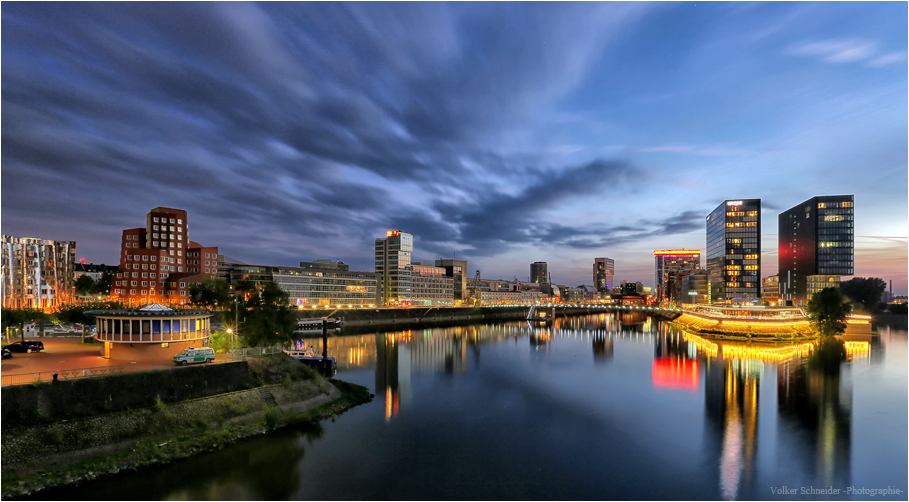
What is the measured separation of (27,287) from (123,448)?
87.1 meters

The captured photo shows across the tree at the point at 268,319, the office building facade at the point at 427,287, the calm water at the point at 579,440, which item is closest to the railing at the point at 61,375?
the calm water at the point at 579,440

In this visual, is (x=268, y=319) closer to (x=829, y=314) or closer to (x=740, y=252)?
(x=829, y=314)

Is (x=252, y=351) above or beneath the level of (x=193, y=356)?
beneath

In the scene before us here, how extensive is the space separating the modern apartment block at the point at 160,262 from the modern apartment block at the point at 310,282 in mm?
29737

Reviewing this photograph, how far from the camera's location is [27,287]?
80.8 m

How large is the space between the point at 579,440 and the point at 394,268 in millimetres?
155494

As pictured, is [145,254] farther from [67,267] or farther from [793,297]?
[793,297]

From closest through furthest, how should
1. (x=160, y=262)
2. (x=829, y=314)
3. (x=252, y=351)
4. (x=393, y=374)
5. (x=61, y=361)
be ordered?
(x=61, y=361) < (x=252, y=351) < (x=393, y=374) < (x=829, y=314) < (x=160, y=262)

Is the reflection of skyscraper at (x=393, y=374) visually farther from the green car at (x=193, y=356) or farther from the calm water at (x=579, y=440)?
the green car at (x=193, y=356)

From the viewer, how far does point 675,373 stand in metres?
55.5

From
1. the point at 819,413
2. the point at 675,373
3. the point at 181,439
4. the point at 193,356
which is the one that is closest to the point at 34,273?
the point at 193,356

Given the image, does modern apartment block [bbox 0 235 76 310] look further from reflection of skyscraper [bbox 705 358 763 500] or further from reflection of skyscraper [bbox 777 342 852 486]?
reflection of skyscraper [bbox 777 342 852 486]

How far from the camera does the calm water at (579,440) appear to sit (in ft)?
72.2

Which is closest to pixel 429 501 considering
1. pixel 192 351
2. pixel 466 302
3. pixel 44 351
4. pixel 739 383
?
pixel 192 351
